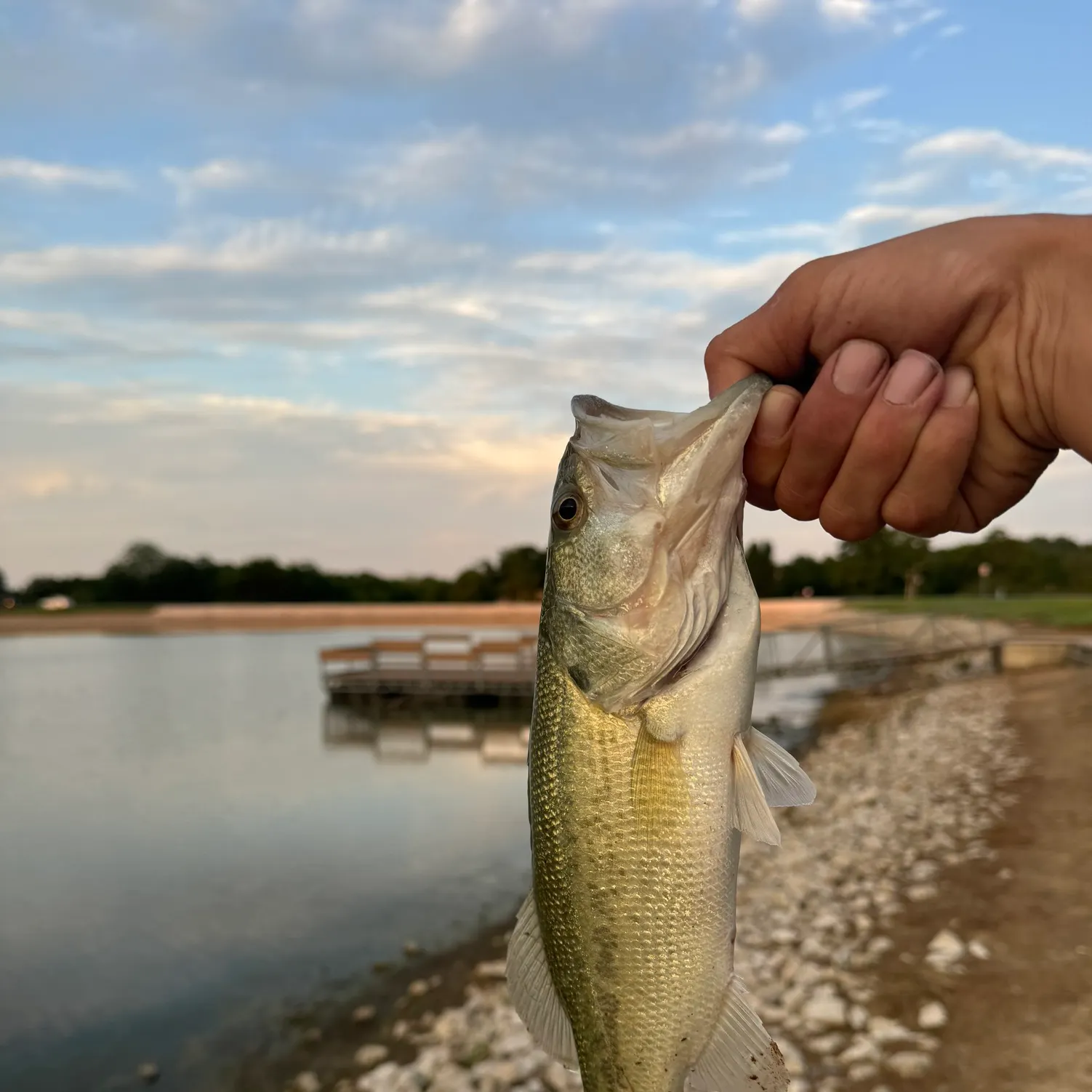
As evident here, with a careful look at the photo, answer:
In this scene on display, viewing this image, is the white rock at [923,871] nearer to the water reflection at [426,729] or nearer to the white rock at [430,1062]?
the white rock at [430,1062]

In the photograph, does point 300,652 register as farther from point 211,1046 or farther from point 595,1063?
point 595,1063

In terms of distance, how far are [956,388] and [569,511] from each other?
3.53 feet

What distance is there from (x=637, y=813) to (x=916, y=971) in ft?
20.2

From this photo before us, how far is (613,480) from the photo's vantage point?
7.68ft

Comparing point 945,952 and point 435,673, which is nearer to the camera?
point 945,952

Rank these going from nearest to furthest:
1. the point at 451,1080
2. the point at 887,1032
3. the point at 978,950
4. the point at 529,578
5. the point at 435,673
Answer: the point at 887,1032 → the point at 451,1080 → the point at 978,950 → the point at 435,673 → the point at 529,578

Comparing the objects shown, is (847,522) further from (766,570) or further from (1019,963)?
(766,570)

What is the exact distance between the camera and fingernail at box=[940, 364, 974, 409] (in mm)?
2383

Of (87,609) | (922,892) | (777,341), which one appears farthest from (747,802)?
(87,609)

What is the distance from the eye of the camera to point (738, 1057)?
2.25 m

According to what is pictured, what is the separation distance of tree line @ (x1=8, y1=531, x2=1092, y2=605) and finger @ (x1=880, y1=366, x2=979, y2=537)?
63.5 m

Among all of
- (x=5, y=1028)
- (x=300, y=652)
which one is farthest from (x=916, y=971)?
(x=300, y=652)

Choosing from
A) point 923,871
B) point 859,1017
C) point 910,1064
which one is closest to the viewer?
point 910,1064

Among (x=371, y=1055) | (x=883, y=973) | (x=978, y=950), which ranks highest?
(x=978, y=950)
